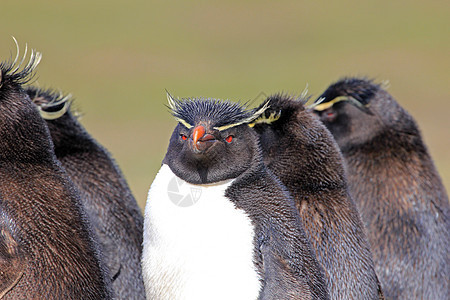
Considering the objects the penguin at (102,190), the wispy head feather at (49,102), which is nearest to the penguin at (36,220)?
the penguin at (102,190)

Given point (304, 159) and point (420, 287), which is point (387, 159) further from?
point (304, 159)

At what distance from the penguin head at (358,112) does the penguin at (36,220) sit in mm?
2329

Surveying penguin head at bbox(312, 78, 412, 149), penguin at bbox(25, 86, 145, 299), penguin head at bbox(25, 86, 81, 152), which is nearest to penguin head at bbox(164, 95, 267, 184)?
penguin at bbox(25, 86, 145, 299)

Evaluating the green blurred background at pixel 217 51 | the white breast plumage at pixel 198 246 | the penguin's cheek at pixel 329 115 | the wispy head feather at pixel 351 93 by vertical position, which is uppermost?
the green blurred background at pixel 217 51

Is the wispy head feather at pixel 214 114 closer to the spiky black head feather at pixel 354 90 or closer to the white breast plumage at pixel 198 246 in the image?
the white breast plumage at pixel 198 246

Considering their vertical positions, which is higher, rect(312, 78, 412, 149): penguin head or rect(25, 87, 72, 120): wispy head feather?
rect(312, 78, 412, 149): penguin head

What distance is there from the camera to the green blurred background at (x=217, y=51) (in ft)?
69.2

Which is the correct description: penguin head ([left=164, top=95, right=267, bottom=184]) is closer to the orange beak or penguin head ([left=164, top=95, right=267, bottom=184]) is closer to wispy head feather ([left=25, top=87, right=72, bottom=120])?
the orange beak

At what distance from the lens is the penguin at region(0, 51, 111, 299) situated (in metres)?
3.27

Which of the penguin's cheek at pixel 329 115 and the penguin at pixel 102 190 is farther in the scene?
the penguin's cheek at pixel 329 115

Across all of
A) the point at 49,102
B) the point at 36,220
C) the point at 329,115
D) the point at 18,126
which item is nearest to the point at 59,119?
the point at 49,102

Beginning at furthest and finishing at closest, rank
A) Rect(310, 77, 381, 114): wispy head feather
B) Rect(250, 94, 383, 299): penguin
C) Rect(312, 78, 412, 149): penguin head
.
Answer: Rect(310, 77, 381, 114): wispy head feather → Rect(312, 78, 412, 149): penguin head → Rect(250, 94, 383, 299): penguin

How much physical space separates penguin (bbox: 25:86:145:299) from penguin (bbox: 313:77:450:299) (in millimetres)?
1407

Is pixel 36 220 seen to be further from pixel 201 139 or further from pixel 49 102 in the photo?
pixel 49 102
